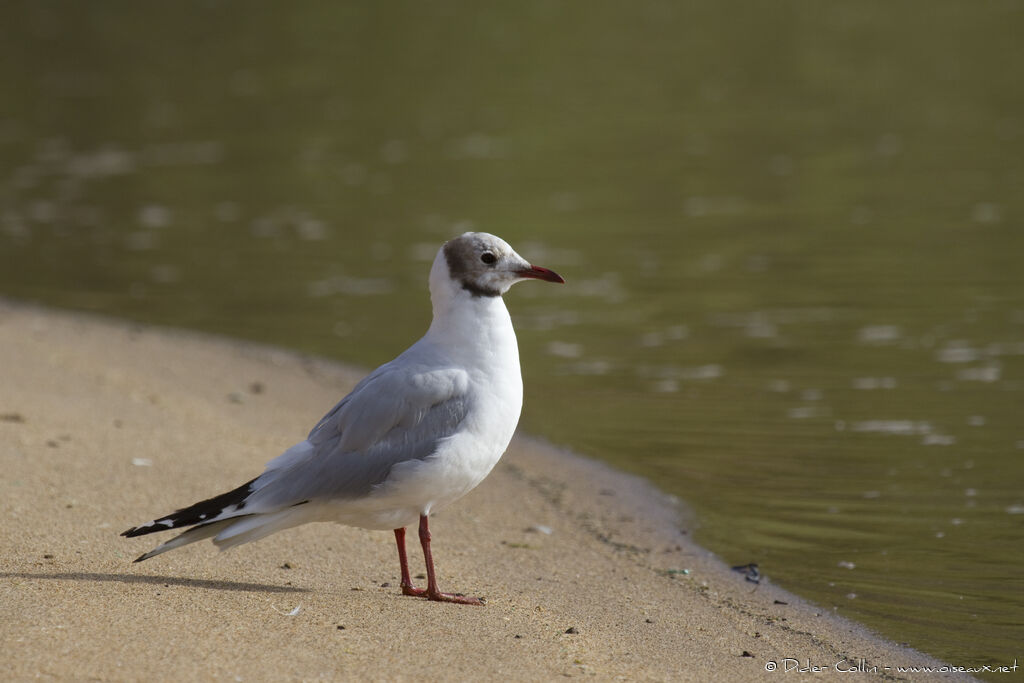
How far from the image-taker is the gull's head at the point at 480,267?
17.4ft

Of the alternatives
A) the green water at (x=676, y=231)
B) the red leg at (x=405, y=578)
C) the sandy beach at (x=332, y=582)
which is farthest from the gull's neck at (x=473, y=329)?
the green water at (x=676, y=231)

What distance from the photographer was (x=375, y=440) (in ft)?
16.9

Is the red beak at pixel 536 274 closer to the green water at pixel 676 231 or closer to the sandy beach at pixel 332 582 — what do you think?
the sandy beach at pixel 332 582

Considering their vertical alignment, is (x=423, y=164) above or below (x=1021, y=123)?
below

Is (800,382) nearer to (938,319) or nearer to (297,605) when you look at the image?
(938,319)

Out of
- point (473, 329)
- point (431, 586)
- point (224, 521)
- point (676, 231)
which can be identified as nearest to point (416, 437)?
point (473, 329)

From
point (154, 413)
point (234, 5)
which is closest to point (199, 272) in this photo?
point (154, 413)

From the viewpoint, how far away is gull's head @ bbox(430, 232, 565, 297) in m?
5.30

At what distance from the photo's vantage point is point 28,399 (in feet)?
26.2

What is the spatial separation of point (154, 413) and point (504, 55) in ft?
69.8

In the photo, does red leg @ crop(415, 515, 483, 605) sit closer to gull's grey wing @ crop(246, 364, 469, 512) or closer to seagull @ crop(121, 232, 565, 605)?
seagull @ crop(121, 232, 565, 605)

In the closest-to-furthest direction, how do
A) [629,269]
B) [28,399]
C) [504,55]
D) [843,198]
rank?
[28,399]
[629,269]
[843,198]
[504,55]

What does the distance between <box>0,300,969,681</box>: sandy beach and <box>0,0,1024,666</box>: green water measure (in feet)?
1.45

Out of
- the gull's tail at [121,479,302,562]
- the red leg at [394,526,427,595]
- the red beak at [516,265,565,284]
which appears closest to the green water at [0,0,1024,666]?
the red leg at [394,526,427,595]
